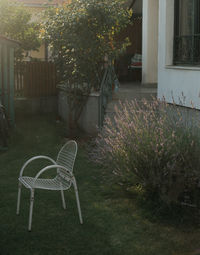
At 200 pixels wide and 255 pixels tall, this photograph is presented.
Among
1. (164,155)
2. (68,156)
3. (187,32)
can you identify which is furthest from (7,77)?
(164,155)

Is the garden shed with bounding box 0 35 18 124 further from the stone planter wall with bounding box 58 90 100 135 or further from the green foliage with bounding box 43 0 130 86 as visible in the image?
the stone planter wall with bounding box 58 90 100 135

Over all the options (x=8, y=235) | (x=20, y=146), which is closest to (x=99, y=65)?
(x=20, y=146)

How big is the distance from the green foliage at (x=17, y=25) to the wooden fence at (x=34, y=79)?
1.91 ft

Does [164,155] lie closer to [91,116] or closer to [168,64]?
[168,64]

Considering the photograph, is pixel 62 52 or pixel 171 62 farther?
pixel 62 52

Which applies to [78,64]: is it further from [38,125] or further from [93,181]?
[93,181]

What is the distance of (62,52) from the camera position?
11.0 meters

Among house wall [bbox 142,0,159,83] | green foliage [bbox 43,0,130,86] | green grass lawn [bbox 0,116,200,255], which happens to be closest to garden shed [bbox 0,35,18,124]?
green foliage [bbox 43,0,130,86]

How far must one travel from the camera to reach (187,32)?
9.76 metres

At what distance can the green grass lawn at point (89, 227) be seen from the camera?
4750mm

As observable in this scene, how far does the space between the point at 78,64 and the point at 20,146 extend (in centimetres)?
244

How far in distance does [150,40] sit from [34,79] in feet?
13.3

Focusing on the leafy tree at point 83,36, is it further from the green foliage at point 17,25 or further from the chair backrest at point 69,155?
the chair backrest at point 69,155

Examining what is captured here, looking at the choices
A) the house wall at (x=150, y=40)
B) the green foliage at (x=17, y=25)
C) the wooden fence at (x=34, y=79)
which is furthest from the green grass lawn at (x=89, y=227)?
the green foliage at (x=17, y=25)
